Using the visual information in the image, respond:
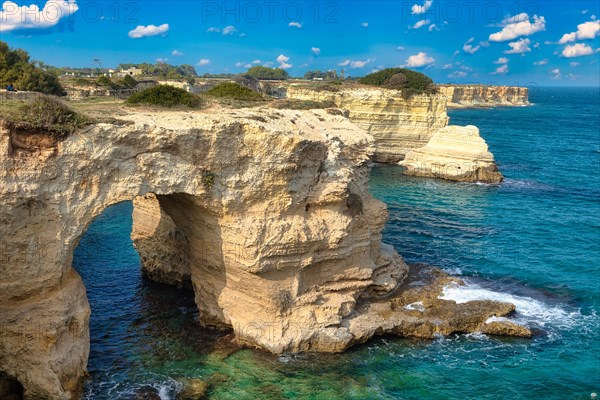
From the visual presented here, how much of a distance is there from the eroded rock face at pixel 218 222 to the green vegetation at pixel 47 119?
39 centimetres

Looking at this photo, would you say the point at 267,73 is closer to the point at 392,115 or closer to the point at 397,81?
the point at 397,81

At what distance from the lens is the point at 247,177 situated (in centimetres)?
1792

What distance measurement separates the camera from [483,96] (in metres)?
174

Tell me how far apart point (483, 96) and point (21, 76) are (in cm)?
16483

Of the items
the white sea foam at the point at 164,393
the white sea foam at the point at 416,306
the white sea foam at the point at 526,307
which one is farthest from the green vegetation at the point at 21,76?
the white sea foam at the point at 526,307

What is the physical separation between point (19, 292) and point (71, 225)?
2.33 meters

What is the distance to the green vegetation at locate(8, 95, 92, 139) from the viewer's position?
14.4 meters

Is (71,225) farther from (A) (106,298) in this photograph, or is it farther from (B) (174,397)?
(A) (106,298)

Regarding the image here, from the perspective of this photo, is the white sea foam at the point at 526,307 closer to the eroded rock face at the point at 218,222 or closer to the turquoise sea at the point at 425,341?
the turquoise sea at the point at 425,341

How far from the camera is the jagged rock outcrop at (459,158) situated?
49688 millimetres

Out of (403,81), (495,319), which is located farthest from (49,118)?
(403,81)

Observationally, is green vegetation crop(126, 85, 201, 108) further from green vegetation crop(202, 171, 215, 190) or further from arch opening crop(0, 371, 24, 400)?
arch opening crop(0, 371, 24, 400)

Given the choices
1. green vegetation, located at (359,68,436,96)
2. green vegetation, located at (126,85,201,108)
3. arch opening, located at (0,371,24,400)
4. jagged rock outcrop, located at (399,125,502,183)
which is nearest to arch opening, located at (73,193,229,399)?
arch opening, located at (0,371,24,400)

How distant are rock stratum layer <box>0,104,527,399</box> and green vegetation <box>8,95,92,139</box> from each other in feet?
0.94
